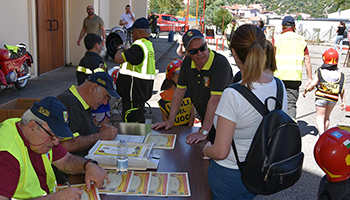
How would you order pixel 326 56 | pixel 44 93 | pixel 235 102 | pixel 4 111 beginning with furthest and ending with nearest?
1. pixel 44 93
2. pixel 326 56
3. pixel 4 111
4. pixel 235 102

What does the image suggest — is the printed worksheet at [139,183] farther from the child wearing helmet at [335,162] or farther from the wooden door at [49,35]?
the wooden door at [49,35]

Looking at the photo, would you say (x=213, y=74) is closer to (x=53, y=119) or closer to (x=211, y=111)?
A: (x=211, y=111)

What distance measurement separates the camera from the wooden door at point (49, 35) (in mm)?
8406

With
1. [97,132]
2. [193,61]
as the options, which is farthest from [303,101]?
[97,132]

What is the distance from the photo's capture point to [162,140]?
3100 millimetres

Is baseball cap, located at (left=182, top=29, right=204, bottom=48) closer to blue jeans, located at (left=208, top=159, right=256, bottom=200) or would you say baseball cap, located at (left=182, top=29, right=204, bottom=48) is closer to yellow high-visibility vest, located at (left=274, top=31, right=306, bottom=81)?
blue jeans, located at (left=208, top=159, right=256, bottom=200)

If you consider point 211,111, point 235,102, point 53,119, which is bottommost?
point 211,111

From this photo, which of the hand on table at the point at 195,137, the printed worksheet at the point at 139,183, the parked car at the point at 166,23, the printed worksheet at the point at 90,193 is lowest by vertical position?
the printed worksheet at the point at 90,193

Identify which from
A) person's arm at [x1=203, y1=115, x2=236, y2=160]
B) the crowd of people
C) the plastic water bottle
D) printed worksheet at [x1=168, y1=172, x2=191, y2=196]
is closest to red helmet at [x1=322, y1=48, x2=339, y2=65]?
the crowd of people

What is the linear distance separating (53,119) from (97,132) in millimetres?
1093

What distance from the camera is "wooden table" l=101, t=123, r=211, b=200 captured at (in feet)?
7.38

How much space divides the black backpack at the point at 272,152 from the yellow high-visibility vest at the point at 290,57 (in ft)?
11.0

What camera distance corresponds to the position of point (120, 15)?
542 inches

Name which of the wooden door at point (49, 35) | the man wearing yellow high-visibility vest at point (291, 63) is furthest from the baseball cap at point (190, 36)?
the wooden door at point (49, 35)
